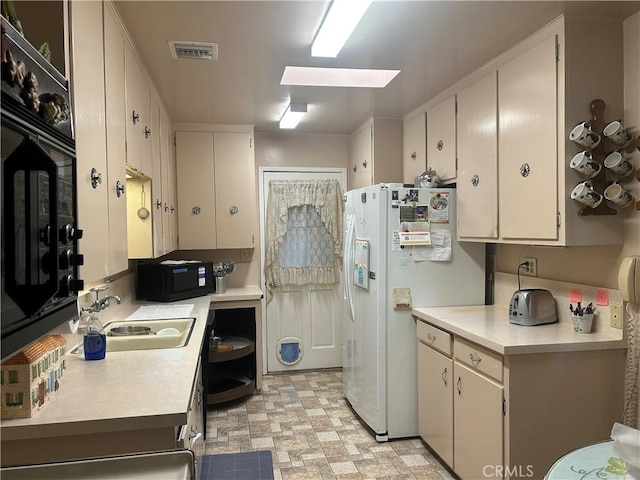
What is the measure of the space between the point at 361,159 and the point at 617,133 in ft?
7.99

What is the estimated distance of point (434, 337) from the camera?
2.86 m

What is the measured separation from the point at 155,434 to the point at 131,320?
57.3 inches

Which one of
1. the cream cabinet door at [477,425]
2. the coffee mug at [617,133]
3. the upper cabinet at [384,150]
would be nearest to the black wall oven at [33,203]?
the cream cabinet door at [477,425]

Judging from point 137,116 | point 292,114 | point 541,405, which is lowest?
point 541,405

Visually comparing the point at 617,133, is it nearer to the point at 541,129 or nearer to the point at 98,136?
the point at 541,129

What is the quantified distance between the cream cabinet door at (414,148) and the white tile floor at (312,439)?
1.96 metres

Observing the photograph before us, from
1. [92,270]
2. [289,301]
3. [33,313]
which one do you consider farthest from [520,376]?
[289,301]

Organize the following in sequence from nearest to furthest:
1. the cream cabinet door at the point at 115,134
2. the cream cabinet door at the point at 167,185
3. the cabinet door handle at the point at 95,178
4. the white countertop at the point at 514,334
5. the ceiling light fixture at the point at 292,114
→ the cabinet door handle at the point at 95,178 → the cream cabinet door at the point at 115,134 → the white countertop at the point at 514,334 → the cream cabinet door at the point at 167,185 → the ceiling light fixture at the point at 292,114

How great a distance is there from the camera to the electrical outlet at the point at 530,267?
2.83 metres

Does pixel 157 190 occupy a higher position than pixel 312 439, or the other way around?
pixel 157 190

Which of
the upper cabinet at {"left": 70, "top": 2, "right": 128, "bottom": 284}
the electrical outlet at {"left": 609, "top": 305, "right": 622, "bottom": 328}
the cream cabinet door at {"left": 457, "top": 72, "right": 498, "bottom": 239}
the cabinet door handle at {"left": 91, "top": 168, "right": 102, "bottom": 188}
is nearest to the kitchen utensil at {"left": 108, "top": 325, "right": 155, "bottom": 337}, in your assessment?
the upper cabinet at {"left": 70, "top": 2, "right": 128, "bottom": 284}

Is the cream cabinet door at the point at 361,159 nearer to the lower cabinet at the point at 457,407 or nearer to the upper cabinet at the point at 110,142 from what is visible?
the lower cabinet at the point at 457,407

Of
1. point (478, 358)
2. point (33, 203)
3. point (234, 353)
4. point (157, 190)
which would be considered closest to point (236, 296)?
point (234, 353)

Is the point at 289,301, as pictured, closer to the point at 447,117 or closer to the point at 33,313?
the point at 447,117
